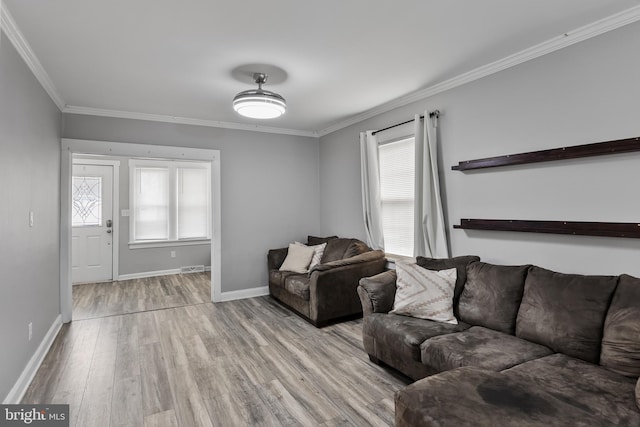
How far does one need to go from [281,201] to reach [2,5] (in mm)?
3656

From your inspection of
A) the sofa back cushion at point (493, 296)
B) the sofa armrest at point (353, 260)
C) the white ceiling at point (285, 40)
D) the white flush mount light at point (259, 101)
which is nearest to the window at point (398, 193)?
the sofa armrest at point (353, 260)

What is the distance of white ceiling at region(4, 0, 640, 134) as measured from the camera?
2057mm

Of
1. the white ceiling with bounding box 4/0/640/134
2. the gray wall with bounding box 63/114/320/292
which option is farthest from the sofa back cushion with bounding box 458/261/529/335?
the gray wall with bounding box 63/114/320/292

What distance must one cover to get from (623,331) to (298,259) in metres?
3.41

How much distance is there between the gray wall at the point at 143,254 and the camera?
6125 millimetres

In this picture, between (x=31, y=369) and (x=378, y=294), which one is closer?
(x=31, y=369)

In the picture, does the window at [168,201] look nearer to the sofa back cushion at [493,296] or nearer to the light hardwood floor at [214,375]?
the light hardwood floor at [214,375]

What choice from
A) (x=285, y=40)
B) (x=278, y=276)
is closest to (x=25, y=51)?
(x=285, y=40)

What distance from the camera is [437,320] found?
261 centimetres

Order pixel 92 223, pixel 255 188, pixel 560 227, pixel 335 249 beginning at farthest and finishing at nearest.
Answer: pixel 92 223 < pixel 255 188 < pixel 335 249 < pixel 560 227

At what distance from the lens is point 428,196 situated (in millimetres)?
3371

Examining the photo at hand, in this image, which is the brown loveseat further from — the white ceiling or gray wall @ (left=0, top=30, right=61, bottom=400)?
gray wall @ (left=0, top=30, right=61, bottom=400)

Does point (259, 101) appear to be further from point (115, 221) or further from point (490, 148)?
point (115, 221)

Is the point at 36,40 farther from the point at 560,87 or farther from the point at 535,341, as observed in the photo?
the point at 535,341
